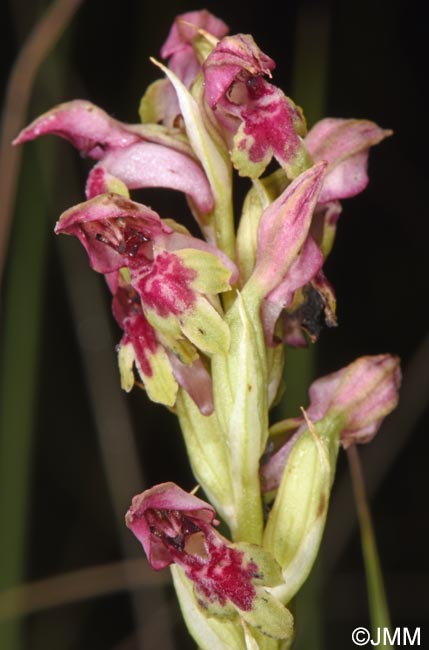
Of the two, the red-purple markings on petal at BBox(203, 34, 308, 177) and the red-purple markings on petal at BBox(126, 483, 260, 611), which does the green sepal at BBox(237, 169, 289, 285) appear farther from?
the red-purple markings on petal at BBox(126, 483, 260, 611)

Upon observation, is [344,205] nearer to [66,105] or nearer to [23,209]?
[23,209]

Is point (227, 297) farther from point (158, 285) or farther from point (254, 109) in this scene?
point (254, 109)

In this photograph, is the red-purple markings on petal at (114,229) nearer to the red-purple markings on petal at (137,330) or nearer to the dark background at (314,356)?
the red-purple markings on petal at (137,330)

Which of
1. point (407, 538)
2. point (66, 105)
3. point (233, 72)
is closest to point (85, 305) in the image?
point (407, 538)

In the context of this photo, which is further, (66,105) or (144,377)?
(66,105)

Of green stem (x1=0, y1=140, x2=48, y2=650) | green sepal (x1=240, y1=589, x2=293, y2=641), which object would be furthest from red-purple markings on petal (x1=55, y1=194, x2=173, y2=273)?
green stem (x1=0, y1=140, x2=48, y2=650)

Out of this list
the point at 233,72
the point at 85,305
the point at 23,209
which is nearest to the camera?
the point at 233,72

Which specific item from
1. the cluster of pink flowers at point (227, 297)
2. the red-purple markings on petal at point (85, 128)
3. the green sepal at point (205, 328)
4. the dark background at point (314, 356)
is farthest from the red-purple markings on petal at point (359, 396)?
the dark background at point (314, 356)

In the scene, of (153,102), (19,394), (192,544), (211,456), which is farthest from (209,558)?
(19,394)
